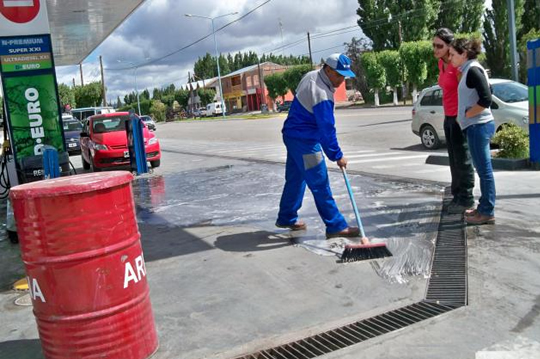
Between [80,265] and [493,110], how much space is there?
1048 centimetres

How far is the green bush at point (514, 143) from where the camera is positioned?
898 centimetres

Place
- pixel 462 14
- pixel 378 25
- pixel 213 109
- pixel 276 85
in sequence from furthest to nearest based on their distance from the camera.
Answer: pixel 213 109
pixel 276 85
pixel 378 25
pixel 462 14

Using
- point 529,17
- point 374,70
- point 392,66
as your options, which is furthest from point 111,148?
point 374,70

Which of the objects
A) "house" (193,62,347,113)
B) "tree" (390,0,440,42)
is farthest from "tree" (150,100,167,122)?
"tree" (390,0,440,42)

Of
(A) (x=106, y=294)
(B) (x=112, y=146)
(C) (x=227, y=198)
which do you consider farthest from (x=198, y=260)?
(B) (x=112, y=146)

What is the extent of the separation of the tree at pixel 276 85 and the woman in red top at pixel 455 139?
6577 cm

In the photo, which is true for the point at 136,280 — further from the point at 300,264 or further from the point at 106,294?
the point at 300,264

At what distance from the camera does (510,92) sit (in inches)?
458

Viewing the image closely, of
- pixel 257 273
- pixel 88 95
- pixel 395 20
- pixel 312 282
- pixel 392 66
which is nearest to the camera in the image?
pixel 312 282

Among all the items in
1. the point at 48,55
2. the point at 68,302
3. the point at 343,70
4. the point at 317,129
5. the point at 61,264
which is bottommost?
the point at 68,302

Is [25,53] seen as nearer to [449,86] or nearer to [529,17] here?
[449,86]

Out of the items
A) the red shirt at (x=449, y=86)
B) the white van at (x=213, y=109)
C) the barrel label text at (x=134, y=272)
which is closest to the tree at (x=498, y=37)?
the red shirt at (x=449, y=86)

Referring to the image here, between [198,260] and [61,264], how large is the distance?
2.20 meters

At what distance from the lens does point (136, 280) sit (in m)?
3.08
